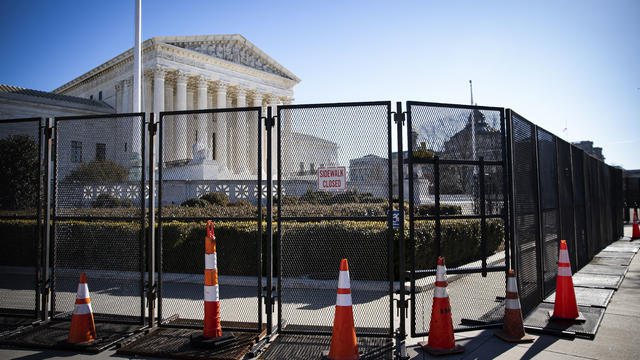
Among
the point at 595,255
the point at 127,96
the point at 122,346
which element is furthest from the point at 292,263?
the point at 127,96

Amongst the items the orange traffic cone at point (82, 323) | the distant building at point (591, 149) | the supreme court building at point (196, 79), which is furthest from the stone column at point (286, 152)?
the distant building at point (591, 149)

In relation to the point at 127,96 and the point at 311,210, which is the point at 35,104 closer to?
the point at 127,96

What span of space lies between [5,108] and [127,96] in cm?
1053

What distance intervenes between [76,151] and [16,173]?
135 cm

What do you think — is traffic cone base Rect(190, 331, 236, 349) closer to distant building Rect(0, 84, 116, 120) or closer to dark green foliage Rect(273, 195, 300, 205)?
dark green foliage Rect(273, 195, 300, 205)

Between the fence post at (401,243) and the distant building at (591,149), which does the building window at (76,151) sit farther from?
the distant building at (591,149)

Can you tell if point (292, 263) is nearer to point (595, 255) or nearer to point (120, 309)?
point (120, 309)

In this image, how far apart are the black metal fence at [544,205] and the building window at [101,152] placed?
583 centimetres

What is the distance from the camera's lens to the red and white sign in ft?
17.9

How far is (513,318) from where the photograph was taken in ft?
16.9

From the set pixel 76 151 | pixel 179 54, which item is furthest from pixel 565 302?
pixel 179 54

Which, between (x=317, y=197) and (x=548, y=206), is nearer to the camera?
(x=317, y=197)

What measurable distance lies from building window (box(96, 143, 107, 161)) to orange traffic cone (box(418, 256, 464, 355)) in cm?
493

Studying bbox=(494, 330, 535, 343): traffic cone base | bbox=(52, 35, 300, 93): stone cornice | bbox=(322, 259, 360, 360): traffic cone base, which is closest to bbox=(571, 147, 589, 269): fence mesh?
bbox=(494, 330, 535, 343): traffic cone base
